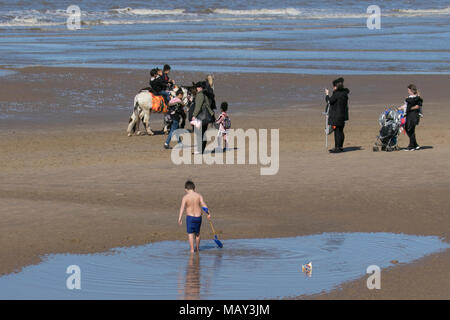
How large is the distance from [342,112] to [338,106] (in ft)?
0.52

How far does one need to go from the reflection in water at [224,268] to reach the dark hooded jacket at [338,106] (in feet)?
22.2

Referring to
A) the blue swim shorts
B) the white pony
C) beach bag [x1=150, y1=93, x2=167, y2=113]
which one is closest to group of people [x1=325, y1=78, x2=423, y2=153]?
the white pony

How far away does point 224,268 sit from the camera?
35.5ft

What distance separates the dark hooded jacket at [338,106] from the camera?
62.4 feet

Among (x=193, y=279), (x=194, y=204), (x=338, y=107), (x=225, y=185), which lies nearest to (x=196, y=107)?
(x=338, y=107)

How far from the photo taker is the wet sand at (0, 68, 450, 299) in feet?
40.5

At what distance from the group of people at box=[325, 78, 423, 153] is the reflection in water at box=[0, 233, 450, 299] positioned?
679cm

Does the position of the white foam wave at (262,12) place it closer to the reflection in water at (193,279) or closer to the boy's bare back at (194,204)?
the boy's bare back at (194,204)

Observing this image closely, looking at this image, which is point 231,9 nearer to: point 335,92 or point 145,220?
point 335,92

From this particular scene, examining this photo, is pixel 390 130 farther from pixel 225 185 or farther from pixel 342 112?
pixel 225 185
